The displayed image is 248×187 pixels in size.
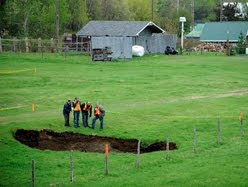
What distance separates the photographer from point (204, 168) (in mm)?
28062

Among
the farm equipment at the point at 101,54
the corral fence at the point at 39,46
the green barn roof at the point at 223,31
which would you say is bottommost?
the farm equipment at the point at 101,54

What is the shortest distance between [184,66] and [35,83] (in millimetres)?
22076

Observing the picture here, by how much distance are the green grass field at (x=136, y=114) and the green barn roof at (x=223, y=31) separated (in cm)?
3072

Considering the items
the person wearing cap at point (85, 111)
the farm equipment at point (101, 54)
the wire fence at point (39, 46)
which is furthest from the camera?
the wire fence at point (39, 46)

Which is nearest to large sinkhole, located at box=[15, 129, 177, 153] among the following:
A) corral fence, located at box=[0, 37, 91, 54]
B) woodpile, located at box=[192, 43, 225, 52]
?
corral fence, located at box=[0, 37, 91, 54]

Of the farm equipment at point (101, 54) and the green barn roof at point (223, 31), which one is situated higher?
the green barn roof at point (223, 31)

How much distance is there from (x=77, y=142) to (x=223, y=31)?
252 feet

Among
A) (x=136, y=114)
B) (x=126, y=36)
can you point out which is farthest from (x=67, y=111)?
(x=126, y=36)

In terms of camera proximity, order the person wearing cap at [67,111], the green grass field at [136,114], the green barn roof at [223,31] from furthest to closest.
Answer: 1. the green barn roof at [223,31]
2. the person wearing cap at [67,111]
3. the green grass field at [136,114]

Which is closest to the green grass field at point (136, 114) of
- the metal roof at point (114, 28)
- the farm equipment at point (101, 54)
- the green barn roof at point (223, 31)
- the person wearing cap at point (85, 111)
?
the person wearing cap at point (85, 111)

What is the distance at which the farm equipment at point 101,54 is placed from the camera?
72938 mm

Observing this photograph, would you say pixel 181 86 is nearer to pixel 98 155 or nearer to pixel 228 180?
pixel 98 155

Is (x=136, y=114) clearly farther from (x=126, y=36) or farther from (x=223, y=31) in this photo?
A: (x=223, y=31)

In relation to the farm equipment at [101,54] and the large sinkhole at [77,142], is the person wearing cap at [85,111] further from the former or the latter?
the farm equipment at [101,54]
